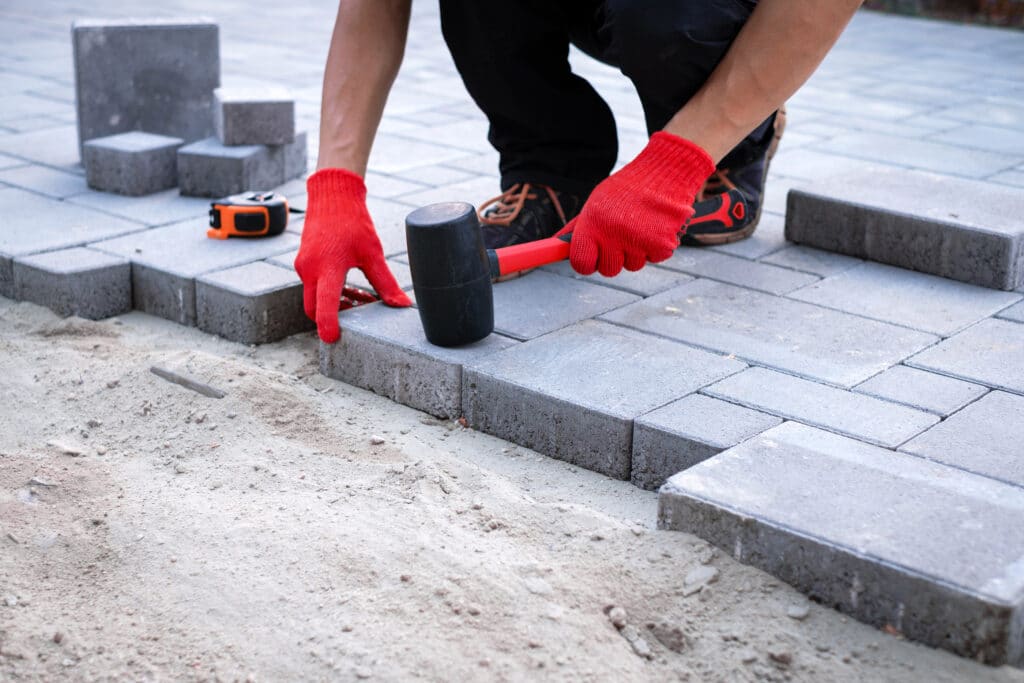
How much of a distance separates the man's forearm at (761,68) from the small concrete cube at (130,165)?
2084mm

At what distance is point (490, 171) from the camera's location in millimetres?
4355

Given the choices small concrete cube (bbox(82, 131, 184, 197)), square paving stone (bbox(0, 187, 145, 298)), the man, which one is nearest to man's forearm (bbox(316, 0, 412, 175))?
the man

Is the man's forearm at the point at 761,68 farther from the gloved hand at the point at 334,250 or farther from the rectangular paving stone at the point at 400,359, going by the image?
the gloved hand at the point at 334,250

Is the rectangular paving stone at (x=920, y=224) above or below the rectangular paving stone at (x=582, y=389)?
above

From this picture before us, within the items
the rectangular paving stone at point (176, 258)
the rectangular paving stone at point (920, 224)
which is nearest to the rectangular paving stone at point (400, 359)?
the rectangular paving stone at point (176, 258)

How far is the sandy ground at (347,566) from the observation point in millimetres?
1739

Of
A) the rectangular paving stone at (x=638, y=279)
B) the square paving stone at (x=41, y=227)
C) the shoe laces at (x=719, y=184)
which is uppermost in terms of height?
the shoe laces at (x=719, y=184)

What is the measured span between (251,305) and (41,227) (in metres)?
0.97

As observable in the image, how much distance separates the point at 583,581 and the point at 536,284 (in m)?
1.30

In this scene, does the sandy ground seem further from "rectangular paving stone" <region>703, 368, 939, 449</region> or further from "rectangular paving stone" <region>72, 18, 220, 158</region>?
"rectangular paving stone" <region>72, 18, 220, 158</region>

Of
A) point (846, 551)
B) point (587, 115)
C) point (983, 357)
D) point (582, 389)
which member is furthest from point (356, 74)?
point (846, 551)

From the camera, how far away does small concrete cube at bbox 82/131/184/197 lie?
3.89m

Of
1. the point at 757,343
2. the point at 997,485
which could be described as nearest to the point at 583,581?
the point at 997,485

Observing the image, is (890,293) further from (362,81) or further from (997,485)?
(362,81)
